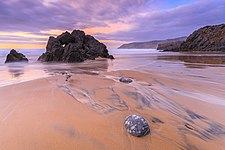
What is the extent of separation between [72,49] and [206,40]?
4182cm

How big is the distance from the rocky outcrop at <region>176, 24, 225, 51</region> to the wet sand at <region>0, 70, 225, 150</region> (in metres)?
42.9

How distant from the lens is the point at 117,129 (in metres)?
2.65

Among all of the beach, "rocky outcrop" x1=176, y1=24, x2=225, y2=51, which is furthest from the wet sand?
"rocky outcrop" x1=176, y1=24, x2=225, y2=51

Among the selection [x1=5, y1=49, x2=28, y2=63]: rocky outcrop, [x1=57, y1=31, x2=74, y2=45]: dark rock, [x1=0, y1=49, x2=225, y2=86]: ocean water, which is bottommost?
[x1=0, y1=49, x2=225, y2=86]: ocean water

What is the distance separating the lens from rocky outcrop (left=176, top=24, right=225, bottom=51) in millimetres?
42531

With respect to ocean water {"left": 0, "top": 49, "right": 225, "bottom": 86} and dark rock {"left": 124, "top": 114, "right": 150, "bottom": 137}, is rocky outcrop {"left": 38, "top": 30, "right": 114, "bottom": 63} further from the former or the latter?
dark rock {"left": 124, "top": 114, "right": 150, "bottom": 137}

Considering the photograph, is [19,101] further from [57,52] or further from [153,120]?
[57,52]

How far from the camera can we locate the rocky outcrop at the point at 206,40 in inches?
1674

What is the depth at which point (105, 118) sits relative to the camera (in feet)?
9.78

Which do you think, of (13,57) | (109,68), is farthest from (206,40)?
(13,57)

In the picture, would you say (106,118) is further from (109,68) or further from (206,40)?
(206,40)

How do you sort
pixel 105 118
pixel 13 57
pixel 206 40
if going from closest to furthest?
1. pixel 105 118
2. pixel 13 57
3. pixel 206 40

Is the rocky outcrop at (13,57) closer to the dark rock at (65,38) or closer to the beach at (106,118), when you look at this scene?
the dark rock at (65,38)

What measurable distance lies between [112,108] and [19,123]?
1.58m
